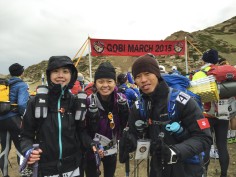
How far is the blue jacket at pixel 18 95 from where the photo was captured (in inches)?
206

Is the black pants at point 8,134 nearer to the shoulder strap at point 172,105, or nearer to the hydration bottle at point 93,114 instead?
the hydration bottle at point 93,114

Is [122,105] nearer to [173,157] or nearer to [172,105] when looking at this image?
[172,105]

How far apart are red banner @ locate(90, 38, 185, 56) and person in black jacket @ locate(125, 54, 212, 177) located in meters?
8.78

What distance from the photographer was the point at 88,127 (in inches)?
138

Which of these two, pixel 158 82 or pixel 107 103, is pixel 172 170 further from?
pixel 107 103

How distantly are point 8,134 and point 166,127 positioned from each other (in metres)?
4.57

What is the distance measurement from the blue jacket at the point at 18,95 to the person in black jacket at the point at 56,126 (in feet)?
8.09

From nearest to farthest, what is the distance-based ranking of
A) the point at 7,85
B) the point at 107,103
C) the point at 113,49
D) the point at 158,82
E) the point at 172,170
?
the point at 172,170 → the point at 158,82 → the point at 107,103 → the point at 7,85 → the point at 113,49

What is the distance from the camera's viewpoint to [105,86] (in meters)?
3.69

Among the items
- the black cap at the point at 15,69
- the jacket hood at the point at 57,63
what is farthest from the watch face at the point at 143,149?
the black cap at the point at 15,69

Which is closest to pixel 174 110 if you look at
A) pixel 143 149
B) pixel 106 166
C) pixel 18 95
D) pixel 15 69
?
pixel 143 149

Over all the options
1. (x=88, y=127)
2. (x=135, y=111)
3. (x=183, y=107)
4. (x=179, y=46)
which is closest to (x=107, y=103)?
(x=88, y=127)

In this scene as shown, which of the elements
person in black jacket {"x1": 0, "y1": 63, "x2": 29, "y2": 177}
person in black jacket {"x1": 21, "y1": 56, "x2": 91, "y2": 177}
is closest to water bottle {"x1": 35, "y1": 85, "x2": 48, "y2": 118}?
person in black jacket {"x1": 21, "y1": 56, "x2": 91, "y2": 177}

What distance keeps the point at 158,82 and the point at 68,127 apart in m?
1.26
